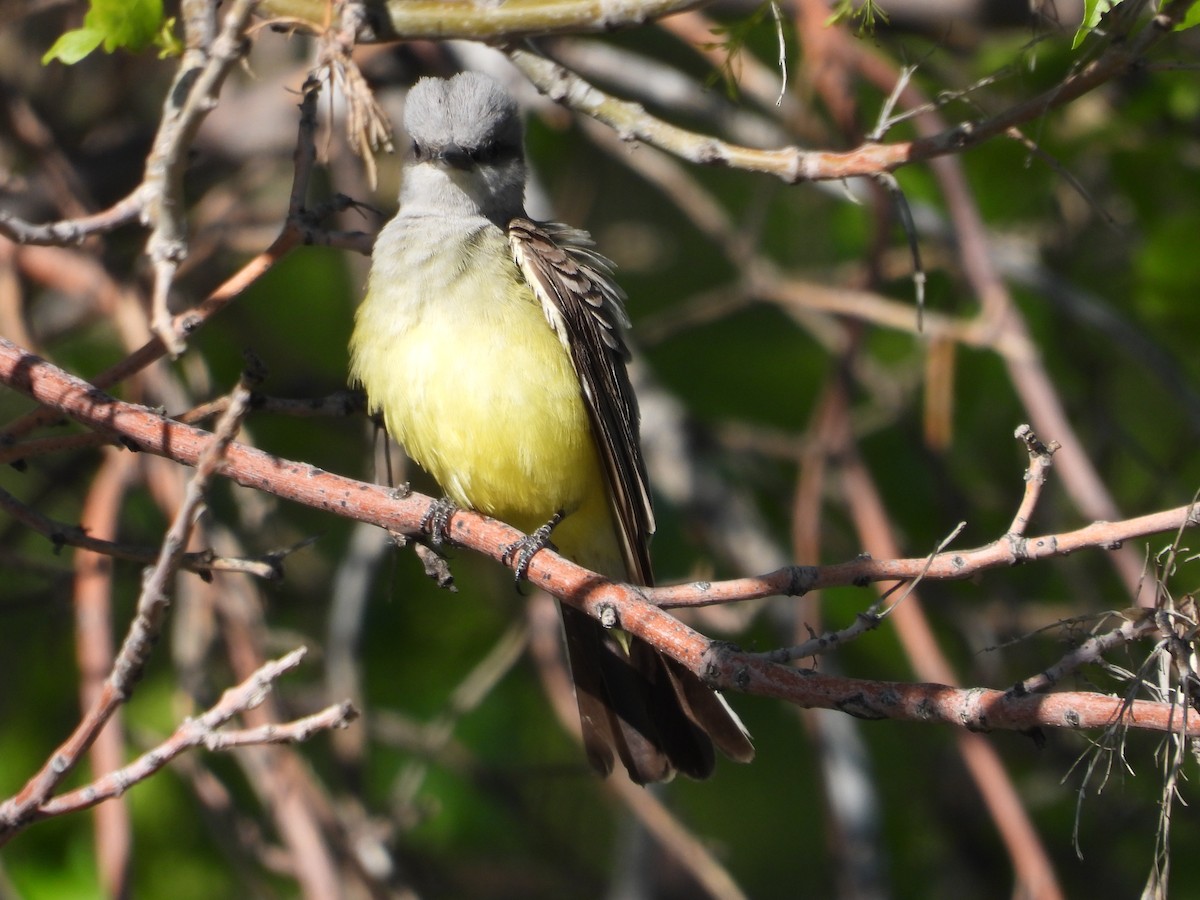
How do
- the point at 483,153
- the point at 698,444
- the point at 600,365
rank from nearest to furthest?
the point at 600,365 < the point at 483,153 < the point at 698,444

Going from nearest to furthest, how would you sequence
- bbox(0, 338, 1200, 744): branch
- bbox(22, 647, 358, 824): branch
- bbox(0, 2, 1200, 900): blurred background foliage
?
1. bbox(0, 338, 1200, 744): branch
2. bbox(22, 647, 358, 824): branch
3. bbox(0, 2, 1200, 900): blurred background foliage

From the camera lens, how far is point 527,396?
2.97 metres

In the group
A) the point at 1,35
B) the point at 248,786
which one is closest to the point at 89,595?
the point at 248,786

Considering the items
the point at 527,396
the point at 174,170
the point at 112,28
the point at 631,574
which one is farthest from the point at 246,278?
the point at 631,574

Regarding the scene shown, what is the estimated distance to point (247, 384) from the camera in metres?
2.09

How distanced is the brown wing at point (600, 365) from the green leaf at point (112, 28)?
105 cm

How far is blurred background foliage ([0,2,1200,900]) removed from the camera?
3.99m

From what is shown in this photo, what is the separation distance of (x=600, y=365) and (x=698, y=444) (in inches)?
48.1

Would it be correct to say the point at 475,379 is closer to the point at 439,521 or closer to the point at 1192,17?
the point at 439,521

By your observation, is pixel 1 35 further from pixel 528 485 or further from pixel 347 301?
pixel 528 485

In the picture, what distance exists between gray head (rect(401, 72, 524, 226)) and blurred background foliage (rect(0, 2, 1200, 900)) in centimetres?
53

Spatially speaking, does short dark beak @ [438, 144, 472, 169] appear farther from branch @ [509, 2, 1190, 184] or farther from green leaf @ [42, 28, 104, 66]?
green leaf @ [42, 28, 104, 66]

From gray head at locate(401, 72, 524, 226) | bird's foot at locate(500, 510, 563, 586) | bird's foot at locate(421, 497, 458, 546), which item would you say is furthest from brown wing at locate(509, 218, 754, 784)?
bird's foot at locate(421, 497, 458, 546)

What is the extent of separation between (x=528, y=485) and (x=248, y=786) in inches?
78.6
